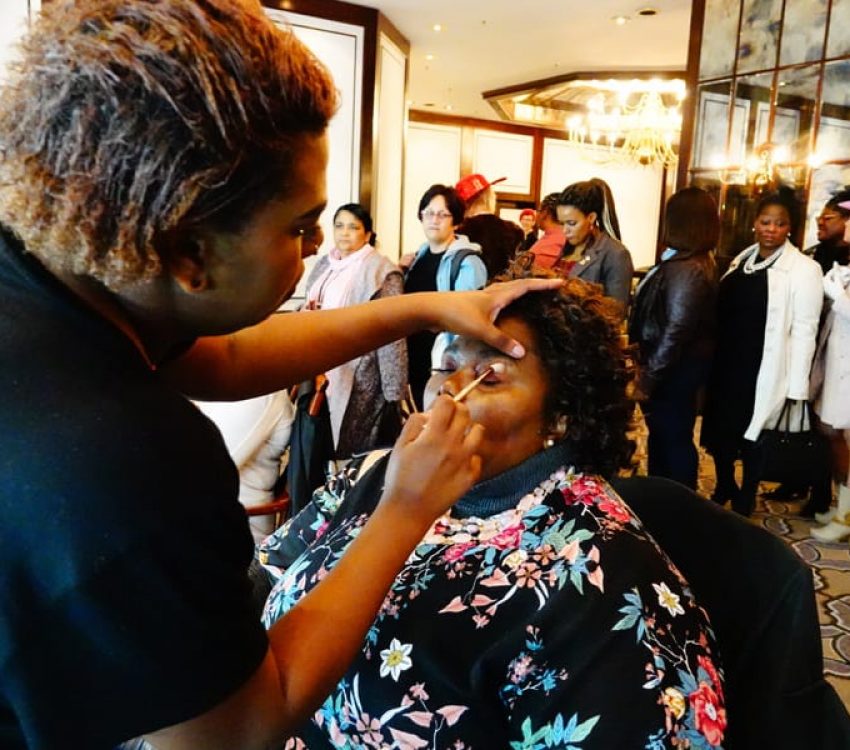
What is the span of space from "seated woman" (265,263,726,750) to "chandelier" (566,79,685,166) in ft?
20.5

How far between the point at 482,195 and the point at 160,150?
3.47 m

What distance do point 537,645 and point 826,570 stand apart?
237cm

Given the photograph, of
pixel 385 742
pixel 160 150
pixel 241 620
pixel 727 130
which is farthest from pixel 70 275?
pixel 727 130

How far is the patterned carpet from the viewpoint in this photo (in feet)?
7.01

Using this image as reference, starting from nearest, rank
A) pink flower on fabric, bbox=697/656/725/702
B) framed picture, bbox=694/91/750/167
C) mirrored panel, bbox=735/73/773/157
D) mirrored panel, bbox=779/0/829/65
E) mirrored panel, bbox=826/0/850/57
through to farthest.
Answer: pink flower on fabric, bbox=697/656/725/702
mirrored panel, bbox=826/0/850/57
mirrored panel, bbox=779/0/829/65
mirrored panel, bbox=735/73/773/157
framed picture, bbox=694/91/750/167

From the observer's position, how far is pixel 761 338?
2.95 metres

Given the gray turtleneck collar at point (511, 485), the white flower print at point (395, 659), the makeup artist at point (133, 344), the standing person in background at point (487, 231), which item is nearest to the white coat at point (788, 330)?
the standing person in background at point (487, 231)

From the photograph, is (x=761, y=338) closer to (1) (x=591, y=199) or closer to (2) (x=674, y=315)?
(2) (x=674, y=315)

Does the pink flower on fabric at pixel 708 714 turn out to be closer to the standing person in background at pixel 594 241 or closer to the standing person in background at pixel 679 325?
the standing person in background at pixel 679 325

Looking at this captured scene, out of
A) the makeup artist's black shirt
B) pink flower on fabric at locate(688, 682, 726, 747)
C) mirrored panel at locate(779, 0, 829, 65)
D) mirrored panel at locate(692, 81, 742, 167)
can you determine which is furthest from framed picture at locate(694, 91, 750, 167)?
the makeup artist's black shirt

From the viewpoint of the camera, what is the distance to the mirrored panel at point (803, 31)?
372 centimetres

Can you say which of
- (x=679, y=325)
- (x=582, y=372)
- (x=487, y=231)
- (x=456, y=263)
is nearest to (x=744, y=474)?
(x=679, y=325)

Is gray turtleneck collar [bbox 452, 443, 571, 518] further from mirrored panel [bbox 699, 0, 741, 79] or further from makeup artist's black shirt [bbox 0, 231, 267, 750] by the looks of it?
mirrored panel [bbox 699, 0, 741, 79]

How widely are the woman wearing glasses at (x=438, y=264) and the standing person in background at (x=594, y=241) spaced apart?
402 millimetres
